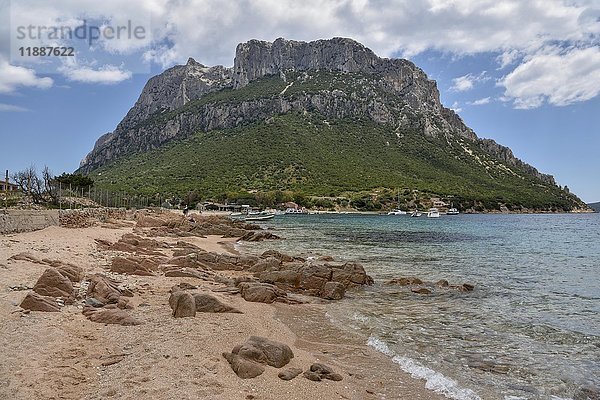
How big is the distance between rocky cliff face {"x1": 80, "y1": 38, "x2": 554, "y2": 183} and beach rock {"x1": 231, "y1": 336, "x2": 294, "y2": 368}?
142 m

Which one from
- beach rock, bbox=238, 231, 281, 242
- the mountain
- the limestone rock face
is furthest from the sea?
the limestone rock face

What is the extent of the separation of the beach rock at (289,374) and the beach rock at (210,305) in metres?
4.75

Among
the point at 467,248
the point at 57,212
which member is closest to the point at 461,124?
the point at 467,248

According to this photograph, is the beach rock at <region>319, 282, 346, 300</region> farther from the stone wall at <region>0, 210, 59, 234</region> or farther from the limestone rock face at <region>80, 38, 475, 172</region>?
the limestone rock face at <region>80, 38, 475, 172</region>

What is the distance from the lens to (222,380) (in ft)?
24.6

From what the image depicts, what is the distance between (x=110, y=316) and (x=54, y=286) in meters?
2.59

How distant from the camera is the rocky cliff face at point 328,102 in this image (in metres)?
150

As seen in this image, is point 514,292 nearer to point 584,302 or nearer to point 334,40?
point 584,302

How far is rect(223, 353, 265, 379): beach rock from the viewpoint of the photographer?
7.78m

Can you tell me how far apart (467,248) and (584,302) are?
23664 millimetres

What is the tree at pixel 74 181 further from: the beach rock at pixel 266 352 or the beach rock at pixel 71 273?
the beach rock at pixel 266 352

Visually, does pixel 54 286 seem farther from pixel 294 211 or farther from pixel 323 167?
pixel 323 167

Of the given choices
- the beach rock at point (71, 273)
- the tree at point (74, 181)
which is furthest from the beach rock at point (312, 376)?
the tree at point (74, 181)

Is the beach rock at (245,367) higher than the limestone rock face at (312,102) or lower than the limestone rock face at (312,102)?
lower
